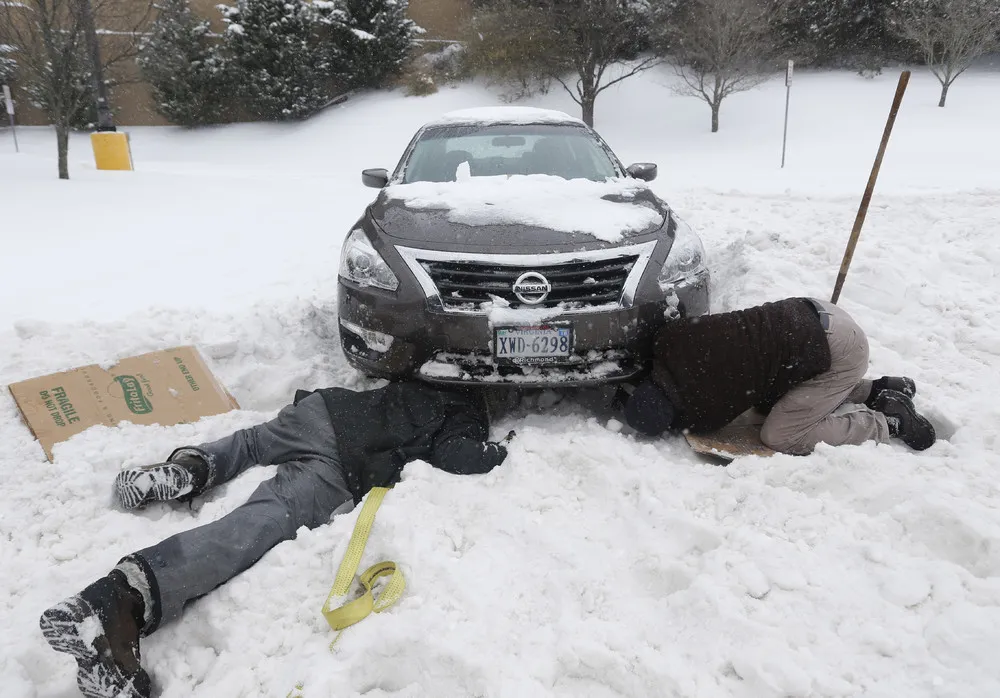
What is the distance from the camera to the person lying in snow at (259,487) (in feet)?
5.92

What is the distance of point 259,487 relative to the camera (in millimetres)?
2512

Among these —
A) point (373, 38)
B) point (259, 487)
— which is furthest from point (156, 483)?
point (373, 38)

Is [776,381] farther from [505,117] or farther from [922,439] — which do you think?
[505,117]

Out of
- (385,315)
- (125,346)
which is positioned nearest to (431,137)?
(385,315)

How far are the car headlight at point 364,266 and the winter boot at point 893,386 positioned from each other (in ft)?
7.74

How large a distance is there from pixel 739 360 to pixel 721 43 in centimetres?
1717

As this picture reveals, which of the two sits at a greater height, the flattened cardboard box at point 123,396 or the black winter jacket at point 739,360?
the black winter jacket at point 739,360

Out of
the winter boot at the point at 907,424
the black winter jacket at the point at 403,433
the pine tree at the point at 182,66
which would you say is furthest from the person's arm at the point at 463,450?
the pine tree at the point at 182,66

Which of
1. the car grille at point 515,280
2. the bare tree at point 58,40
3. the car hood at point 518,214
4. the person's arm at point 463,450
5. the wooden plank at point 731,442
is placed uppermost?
the bare tree at point 58,40

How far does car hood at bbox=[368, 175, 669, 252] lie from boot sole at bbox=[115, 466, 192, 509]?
1466mm

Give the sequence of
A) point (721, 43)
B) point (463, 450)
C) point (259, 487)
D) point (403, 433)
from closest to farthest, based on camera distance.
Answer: point (259, 487), point (463, 450), point (403, 433), point (721, 43)

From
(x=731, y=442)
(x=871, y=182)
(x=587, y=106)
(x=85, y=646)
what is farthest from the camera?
(x=587, y=106)

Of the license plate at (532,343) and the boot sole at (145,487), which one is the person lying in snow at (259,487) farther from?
the license plate at (532,343)

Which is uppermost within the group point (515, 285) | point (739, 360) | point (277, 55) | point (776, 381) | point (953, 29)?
point (277, 55)
